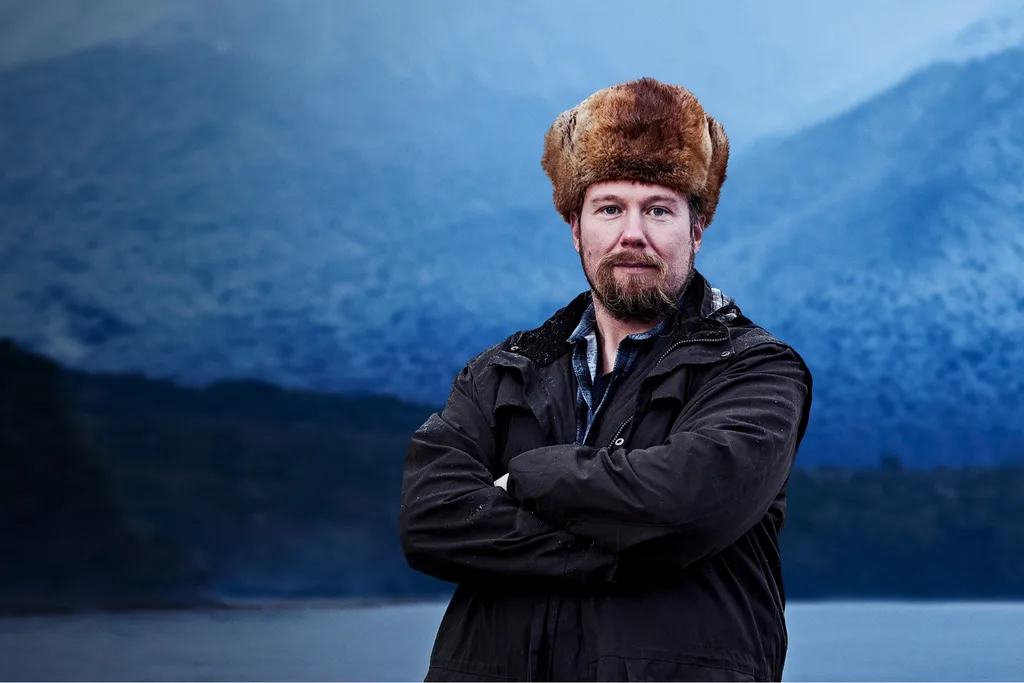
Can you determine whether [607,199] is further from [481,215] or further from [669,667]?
[481,215]

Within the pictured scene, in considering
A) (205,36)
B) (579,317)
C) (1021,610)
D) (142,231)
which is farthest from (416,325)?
(579,317)

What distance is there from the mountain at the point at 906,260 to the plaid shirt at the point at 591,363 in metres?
5.16

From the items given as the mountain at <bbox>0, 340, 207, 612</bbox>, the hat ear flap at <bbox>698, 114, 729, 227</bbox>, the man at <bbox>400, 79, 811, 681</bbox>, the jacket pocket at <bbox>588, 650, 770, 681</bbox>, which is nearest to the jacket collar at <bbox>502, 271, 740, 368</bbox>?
the man at <bbox>400, 79, 811, 681</bbox>

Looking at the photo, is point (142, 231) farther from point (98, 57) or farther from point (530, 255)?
point (530, 255)

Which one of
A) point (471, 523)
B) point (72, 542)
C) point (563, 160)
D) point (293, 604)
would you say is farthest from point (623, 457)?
point (72, 542)

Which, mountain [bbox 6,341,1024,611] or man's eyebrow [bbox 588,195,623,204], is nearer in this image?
man's eyebrow [bbox 588,195,623,204]

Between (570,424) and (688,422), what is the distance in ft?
0.71

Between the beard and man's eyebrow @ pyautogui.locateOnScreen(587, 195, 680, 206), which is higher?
man's eyebrow @ pyautogui.locateOnScreen(587, 195, 680, 206)

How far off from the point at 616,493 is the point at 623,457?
0.20 feet

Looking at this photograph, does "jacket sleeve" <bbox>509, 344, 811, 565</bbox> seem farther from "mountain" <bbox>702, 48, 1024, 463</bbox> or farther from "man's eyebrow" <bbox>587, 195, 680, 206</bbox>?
"mountain" <bbox>702, 48, 1024, 463</bbox>

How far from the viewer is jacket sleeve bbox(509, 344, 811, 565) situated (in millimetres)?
1667

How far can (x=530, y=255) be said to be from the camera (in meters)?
7.54

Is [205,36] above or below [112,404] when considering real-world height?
above

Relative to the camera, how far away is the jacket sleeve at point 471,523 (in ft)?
5.65
